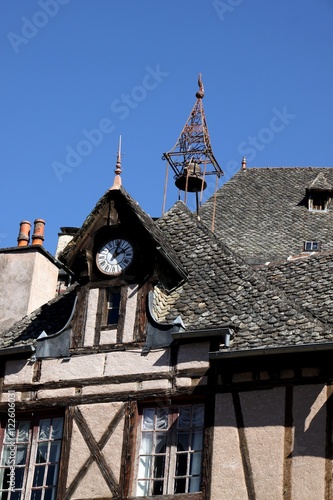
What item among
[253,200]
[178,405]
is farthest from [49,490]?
[253,200]

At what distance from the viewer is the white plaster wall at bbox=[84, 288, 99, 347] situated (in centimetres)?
1703

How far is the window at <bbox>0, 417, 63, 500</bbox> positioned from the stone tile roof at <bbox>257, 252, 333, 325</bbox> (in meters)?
3.72

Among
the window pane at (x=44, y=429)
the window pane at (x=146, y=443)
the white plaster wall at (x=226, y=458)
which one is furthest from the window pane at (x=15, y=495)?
the white plaster wall at (x=226, y=458)

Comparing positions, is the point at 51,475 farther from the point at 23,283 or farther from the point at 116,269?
the point at 23,283

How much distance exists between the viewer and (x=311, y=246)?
2475 cm

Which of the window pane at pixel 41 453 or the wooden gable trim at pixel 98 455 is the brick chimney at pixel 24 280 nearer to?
the window pane at pixel 41 453

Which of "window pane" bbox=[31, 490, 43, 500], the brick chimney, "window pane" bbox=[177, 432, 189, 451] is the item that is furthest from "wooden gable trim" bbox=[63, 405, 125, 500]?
the brick chimney

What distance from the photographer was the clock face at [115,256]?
687 inches

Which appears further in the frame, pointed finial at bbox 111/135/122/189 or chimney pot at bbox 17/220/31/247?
chimney pot at bbox 17/220/31/247

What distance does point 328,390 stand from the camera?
49.9 ft

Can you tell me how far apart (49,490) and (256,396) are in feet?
10.1

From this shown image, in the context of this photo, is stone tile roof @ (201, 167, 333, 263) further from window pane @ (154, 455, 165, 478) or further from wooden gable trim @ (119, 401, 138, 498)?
window pane @ (154, 455, 165, 478)

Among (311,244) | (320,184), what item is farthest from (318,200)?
(311,244)

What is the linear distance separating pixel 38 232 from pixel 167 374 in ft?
19.9
